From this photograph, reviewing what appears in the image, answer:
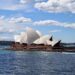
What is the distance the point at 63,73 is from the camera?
2503cm

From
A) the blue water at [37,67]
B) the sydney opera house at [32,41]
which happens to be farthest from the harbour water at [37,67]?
the sydney opera house at [32,41]

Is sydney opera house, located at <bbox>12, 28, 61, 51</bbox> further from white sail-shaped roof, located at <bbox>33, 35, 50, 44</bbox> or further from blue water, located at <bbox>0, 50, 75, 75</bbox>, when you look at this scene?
blue water, located at <bbox>0, 50, 75, 75</bbox>

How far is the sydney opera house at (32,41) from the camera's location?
6612cm

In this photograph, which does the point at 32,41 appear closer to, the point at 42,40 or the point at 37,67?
the point at 42,40

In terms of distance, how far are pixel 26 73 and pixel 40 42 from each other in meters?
47.0

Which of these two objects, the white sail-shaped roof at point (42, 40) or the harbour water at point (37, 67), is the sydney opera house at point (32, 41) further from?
the harbour water at point (37, 67)

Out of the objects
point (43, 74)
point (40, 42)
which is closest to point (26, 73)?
point (43, 74)

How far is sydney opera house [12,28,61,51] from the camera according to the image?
66.1m

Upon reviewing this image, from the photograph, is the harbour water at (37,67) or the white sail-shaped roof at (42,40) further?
the white sail-shaped roof at (42,40)

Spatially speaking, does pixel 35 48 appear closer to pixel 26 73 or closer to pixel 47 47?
pixel 47 47

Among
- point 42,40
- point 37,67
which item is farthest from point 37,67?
point 42,40

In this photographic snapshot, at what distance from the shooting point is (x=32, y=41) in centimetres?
7369

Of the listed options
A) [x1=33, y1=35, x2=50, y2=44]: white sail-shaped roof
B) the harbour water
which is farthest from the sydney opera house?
the harbour water

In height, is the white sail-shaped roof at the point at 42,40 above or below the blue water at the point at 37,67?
above
